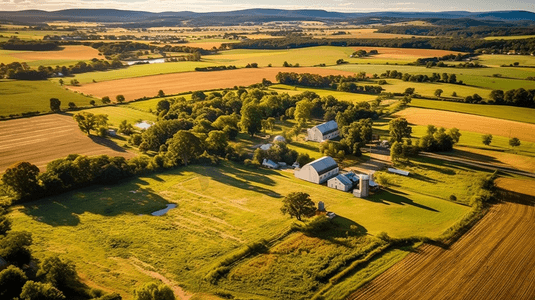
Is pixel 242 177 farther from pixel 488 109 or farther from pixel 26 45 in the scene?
pixel 26 45

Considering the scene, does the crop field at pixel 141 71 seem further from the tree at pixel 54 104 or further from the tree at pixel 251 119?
the tree at pixel 251 119

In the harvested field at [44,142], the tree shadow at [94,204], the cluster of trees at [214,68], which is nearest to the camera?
the tree shadow at [94,204]

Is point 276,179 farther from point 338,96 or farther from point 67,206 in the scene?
point 338,96

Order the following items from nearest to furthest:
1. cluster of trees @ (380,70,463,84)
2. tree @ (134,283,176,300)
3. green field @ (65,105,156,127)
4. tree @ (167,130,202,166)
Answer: tree @ (134,283,176,300)
tree @ (167,130,202,166)
green field @ (65,105,156,127)
cluster of trees @ (380,70,463,84)

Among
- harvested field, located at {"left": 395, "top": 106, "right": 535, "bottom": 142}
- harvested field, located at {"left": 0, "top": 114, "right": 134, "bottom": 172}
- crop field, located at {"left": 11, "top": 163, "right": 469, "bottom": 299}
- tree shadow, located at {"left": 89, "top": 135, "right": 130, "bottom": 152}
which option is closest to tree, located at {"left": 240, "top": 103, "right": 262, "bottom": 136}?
crop field, located at {"left": 11, "top": 163, "right": 469, "bottom": 299}

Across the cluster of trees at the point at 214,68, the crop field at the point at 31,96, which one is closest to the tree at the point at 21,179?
the crop field at the point at 31,96

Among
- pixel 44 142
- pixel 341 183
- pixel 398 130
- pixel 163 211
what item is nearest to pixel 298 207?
pixel 341 183

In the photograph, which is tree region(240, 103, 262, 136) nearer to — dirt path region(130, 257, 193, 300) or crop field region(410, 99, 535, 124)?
crop field region(410, 99, 535, 124)
